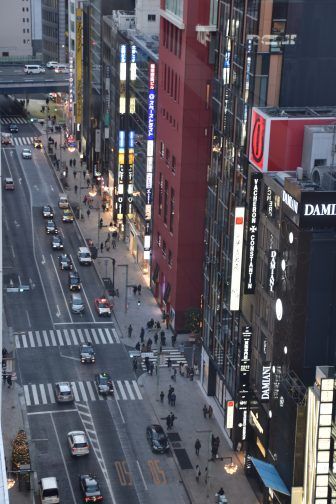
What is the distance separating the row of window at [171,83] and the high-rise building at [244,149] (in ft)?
48.8

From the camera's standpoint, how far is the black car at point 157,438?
111562mm

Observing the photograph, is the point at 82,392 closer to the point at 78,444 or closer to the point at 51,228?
the point at 78,444

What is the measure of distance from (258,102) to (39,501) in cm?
3678

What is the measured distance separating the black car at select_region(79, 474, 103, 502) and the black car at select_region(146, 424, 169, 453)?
8847 mm

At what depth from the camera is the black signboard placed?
103m

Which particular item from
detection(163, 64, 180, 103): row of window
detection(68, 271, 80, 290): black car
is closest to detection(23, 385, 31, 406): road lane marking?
detection(68, 271, 80, 290): black car

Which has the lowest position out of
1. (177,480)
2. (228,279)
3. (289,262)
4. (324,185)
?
(177,480)

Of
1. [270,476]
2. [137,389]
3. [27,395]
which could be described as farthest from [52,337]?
[270,476]

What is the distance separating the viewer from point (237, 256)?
10762 centimetres

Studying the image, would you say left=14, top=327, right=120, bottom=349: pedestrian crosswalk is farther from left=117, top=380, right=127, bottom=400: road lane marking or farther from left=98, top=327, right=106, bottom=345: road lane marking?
left=117, top=380, right=127, bottom=400: road lane marking

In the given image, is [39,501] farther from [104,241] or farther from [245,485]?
[104,241]

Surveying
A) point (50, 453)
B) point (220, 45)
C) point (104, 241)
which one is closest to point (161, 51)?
point (220, 45)

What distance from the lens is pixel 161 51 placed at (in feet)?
459

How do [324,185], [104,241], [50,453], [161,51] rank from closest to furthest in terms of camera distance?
[324,185], [50,453], [161,51], [104,241]
